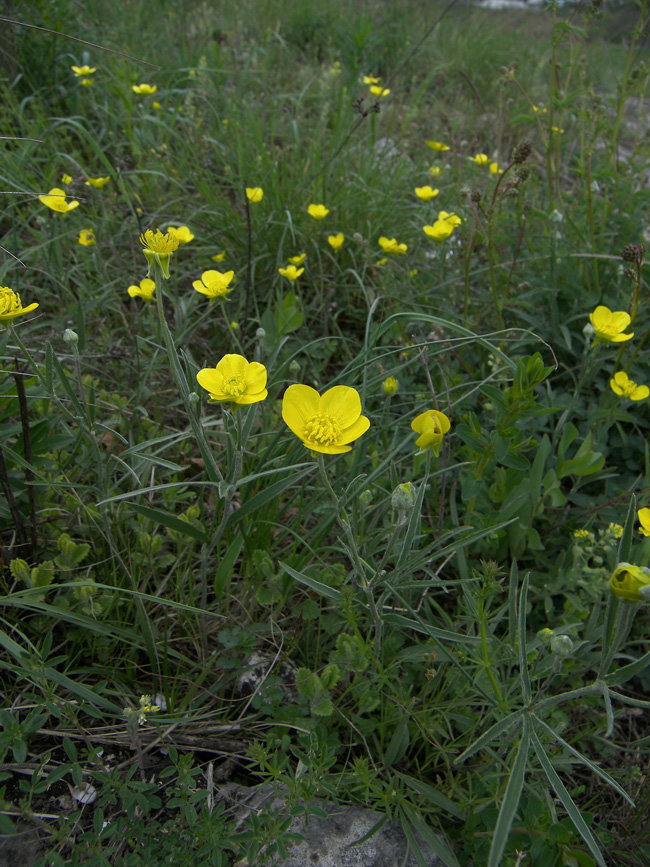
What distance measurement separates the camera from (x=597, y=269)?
2.19 metres

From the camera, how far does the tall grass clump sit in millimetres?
1071

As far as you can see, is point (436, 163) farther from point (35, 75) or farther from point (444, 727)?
point (444, 727)

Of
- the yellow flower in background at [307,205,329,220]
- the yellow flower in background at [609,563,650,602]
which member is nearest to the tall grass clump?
the yellow flower in background at [609,563,650,602]

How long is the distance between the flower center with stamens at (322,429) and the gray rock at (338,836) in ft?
2.37

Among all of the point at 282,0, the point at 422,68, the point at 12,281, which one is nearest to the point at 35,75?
the point at 12,281

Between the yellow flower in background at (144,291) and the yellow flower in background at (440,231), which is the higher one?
→ the yellow flower in background at (440,231)

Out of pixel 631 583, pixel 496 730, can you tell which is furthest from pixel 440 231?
pixel 496 730

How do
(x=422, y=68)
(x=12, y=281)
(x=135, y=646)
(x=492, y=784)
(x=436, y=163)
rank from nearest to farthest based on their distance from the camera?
(x=492, y=784), (x=135, y=646), (x=12, y=281), (x=436, y=163), (x=422, y=68)

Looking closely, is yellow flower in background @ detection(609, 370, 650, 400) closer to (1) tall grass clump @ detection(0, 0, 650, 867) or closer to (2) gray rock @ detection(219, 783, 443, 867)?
(1) tall grass clump @ detection(0, 0, 650, 867)

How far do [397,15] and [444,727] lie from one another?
727 centimetres

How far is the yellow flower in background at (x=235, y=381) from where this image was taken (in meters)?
→ 1.06

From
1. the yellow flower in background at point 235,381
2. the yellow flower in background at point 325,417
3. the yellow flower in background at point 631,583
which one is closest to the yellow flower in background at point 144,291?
the yellow flower in background at point 235,381

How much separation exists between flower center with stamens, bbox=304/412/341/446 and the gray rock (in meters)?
0.72

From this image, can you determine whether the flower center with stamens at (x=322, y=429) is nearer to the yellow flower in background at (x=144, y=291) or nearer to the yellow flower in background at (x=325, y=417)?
the yellow flower in background at (x=325, y=417)
